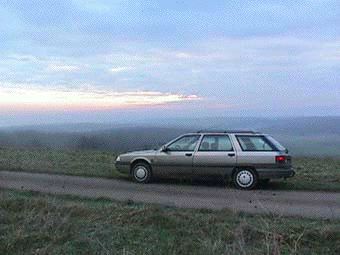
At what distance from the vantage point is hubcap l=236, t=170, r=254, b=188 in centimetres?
1396

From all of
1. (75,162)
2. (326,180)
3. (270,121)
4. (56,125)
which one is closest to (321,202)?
(326,180)

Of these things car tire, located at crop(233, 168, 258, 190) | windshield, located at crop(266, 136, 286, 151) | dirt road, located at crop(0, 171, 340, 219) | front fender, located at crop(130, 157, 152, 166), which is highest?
windshield, located at crop(266, 136, 286, 151)

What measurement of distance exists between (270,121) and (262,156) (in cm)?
1800

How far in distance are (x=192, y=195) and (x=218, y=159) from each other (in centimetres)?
191

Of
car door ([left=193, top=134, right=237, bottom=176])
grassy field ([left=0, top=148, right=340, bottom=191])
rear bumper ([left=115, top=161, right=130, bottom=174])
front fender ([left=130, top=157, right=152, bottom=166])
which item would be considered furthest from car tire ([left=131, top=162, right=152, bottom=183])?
car door ([left=193, top=134, right=237, bottom=176])

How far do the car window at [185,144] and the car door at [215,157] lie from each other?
8.8 inches

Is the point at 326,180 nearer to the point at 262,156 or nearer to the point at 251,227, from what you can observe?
the point at 262,156

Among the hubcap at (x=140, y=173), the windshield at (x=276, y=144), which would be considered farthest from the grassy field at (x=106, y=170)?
the hubcap at (x=140, y=173)

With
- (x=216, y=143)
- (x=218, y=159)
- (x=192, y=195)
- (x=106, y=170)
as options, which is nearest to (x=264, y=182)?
(x=218, y=159)

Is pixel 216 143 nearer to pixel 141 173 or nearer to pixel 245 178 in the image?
pixel 245 178

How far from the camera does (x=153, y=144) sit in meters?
16.0

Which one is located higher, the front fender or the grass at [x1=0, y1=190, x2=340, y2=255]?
the front fender

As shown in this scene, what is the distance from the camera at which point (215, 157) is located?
1432cm

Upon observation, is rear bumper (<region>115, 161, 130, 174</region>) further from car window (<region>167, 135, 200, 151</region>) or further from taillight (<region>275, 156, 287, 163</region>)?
taillight (<region>275, 156, 287, 163</region>)
